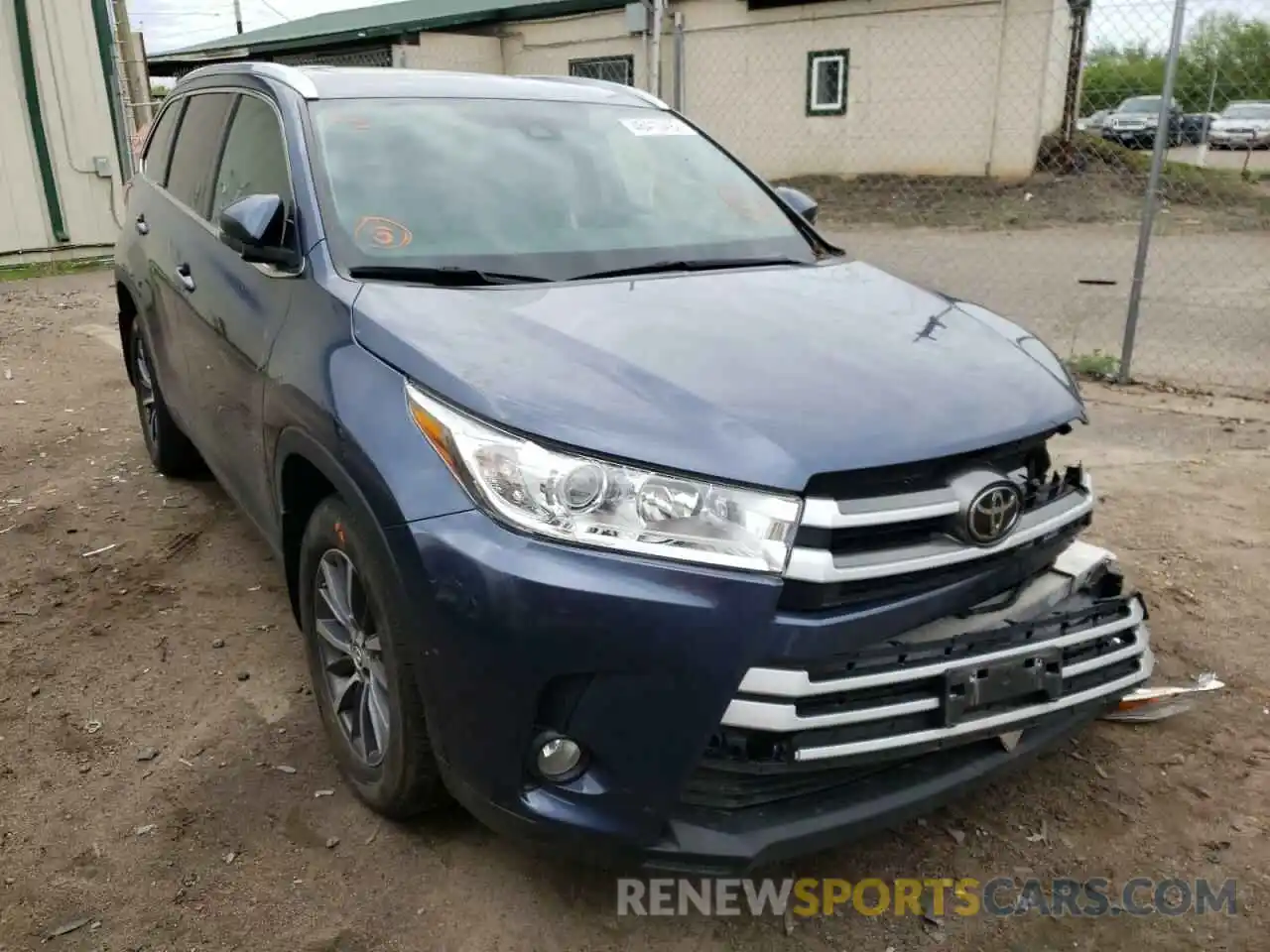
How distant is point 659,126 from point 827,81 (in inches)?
649

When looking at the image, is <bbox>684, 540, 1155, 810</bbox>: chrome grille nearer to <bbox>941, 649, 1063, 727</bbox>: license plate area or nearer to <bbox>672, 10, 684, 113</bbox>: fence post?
<bbox>941, 649, 1063, 727</bbox>: license plate area

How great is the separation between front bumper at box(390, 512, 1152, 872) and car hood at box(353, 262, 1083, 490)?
0.26 m

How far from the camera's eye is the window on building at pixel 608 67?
19.5 m

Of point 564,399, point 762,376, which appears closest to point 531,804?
point 564,399

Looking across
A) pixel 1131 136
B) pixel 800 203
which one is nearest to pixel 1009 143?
pixel 1131 136

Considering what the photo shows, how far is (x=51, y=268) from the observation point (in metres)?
11.8

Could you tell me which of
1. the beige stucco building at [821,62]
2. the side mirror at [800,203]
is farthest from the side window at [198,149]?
the beige stucco building at [821,62]

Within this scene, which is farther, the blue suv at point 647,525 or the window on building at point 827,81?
the window on building at point 827,81

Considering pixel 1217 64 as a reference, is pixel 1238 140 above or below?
below

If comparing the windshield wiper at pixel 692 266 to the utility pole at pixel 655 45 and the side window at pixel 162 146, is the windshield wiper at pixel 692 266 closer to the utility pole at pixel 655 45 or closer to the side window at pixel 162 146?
the side window at pixel 162 146

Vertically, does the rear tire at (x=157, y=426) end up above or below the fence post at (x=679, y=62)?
below

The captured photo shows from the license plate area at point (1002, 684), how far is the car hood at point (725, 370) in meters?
0.46

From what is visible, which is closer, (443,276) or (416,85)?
(443,276)

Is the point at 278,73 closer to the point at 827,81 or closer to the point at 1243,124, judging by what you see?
the point at 1243,124
